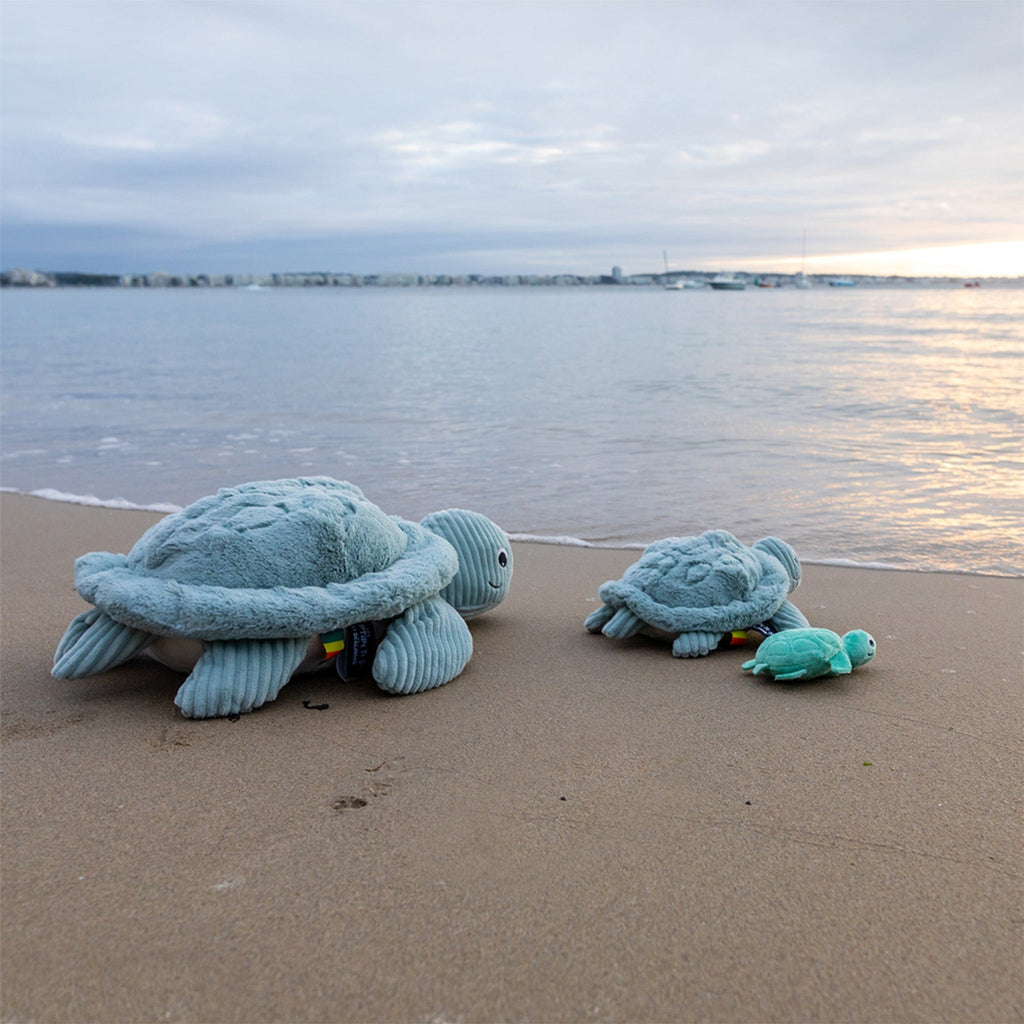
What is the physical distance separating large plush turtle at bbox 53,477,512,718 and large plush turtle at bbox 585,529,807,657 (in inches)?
26.1

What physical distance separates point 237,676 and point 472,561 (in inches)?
42.9

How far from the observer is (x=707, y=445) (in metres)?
8.32

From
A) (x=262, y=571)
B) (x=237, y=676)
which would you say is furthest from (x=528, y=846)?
(x=262, y=571)

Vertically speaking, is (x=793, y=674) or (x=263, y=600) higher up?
(x=263, y=600)

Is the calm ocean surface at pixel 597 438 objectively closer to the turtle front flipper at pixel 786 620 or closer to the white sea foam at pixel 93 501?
the white sea foam at pixel 93 501

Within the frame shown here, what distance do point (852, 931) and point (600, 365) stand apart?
50.7 ft

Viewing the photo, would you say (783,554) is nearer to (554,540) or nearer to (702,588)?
(702,588)

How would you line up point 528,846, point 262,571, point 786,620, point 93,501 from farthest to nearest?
point 93,501 < point 786,620 < point 262,571 < point 528,846

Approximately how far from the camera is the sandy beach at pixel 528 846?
1.61 meters

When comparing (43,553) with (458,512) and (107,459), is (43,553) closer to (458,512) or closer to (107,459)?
(458,512)

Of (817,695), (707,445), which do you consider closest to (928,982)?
(817,695)

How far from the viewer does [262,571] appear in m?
2.82

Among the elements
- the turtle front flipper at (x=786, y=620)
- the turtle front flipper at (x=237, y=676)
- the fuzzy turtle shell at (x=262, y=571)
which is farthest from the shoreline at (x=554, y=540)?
the turtle front flipper at (x=237, y=676)

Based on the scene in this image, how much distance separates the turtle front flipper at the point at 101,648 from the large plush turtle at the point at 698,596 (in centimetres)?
169
